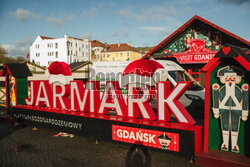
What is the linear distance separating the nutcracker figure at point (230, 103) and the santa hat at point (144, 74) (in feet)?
6.22

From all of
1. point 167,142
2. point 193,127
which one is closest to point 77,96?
point 167,142

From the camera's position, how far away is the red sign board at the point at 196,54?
739 inches

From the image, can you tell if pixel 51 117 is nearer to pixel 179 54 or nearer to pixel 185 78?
pixel 185 78

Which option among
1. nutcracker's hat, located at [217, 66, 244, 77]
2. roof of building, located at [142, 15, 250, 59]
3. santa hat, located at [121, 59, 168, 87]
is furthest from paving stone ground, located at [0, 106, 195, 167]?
roof of building, located at [142, 15, 250, 59]

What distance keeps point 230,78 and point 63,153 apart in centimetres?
583

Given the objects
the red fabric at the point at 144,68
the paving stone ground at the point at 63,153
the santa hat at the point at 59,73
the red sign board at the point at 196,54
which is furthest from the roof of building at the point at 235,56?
the red sign board at the point at 196,54

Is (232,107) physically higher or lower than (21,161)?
higher

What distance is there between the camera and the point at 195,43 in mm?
19297

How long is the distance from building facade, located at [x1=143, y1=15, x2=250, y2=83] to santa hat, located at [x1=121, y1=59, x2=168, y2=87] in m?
12.3

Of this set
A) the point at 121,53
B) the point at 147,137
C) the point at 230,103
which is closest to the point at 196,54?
the point at 230,103

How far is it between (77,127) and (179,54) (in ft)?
48.2

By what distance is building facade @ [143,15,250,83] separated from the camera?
17906mm

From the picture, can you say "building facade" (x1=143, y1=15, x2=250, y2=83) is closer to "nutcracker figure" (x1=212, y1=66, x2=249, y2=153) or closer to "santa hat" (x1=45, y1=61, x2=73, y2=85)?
"santa hat" (x1=45, y1=61, x2=73, y2=85)

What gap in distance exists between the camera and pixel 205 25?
18.6 m
